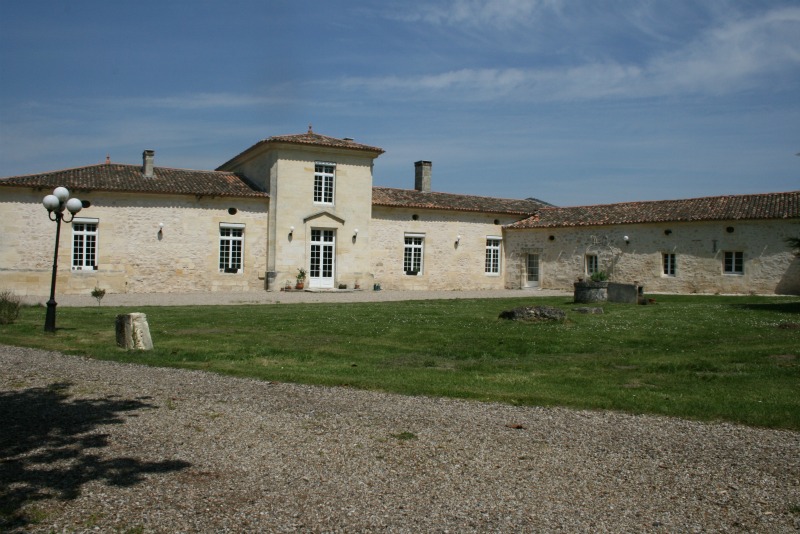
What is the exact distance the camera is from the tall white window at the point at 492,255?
32.6 meters

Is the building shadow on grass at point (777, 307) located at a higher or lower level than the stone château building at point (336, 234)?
lower

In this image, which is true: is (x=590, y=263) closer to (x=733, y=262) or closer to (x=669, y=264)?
(x=669, y=264)

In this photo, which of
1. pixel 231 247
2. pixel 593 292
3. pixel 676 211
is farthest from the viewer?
pixel 676 211

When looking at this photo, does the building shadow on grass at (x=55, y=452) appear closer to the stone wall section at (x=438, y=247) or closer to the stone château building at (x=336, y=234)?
the stone château building at (x=336, y=234)

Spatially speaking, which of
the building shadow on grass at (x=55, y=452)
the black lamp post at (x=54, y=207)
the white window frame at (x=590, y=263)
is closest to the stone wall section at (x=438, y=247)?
the white window frame at (x=590, y=263)

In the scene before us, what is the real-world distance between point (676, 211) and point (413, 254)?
1100 centimetres

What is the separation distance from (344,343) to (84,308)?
952cm

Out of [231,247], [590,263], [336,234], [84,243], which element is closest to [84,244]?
[84,243]

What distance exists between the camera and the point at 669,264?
2789 cm

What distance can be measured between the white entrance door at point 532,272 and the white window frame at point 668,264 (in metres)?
5.88

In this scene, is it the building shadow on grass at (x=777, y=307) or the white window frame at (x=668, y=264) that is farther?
the white window frame at (x=668, y=264)

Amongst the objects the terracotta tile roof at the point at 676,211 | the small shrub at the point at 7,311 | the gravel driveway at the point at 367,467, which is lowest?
the gravel driveway at the point at 367,467

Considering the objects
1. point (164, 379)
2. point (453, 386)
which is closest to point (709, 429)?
point (453, 386)

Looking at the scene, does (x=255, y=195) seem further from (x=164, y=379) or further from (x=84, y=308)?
(x=164, y=379)
